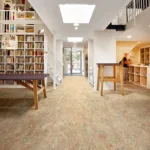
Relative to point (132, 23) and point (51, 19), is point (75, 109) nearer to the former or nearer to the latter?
point (51, 19)

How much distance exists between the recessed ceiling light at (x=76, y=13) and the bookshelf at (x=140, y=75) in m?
3.29

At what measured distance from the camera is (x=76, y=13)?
410 cm

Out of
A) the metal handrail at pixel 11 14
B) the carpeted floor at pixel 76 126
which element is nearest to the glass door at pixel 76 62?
the metal handrail at pixel 11 14

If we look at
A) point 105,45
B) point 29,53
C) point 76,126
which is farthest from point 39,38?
point 76,126

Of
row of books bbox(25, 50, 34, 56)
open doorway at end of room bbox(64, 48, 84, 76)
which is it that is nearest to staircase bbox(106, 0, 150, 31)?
row of books bbox(25, 50, 34, 56)

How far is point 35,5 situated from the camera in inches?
128

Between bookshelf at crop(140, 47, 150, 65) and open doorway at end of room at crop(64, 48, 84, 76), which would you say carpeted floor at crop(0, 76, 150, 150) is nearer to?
bookshelf at crop(140, 47, 150, 65)

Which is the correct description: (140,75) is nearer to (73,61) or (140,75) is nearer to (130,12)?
(130,12)

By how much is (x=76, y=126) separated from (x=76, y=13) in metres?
2.81

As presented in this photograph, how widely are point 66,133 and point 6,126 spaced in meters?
1.01

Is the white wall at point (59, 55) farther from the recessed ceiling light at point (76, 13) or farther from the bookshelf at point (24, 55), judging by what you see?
the recessed ceiling light at point (76, 13)

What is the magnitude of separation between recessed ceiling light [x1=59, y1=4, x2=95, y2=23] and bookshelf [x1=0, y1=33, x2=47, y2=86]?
2219 mm

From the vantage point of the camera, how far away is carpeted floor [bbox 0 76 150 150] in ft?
6.64

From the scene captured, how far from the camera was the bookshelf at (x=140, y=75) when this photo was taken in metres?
6.11
